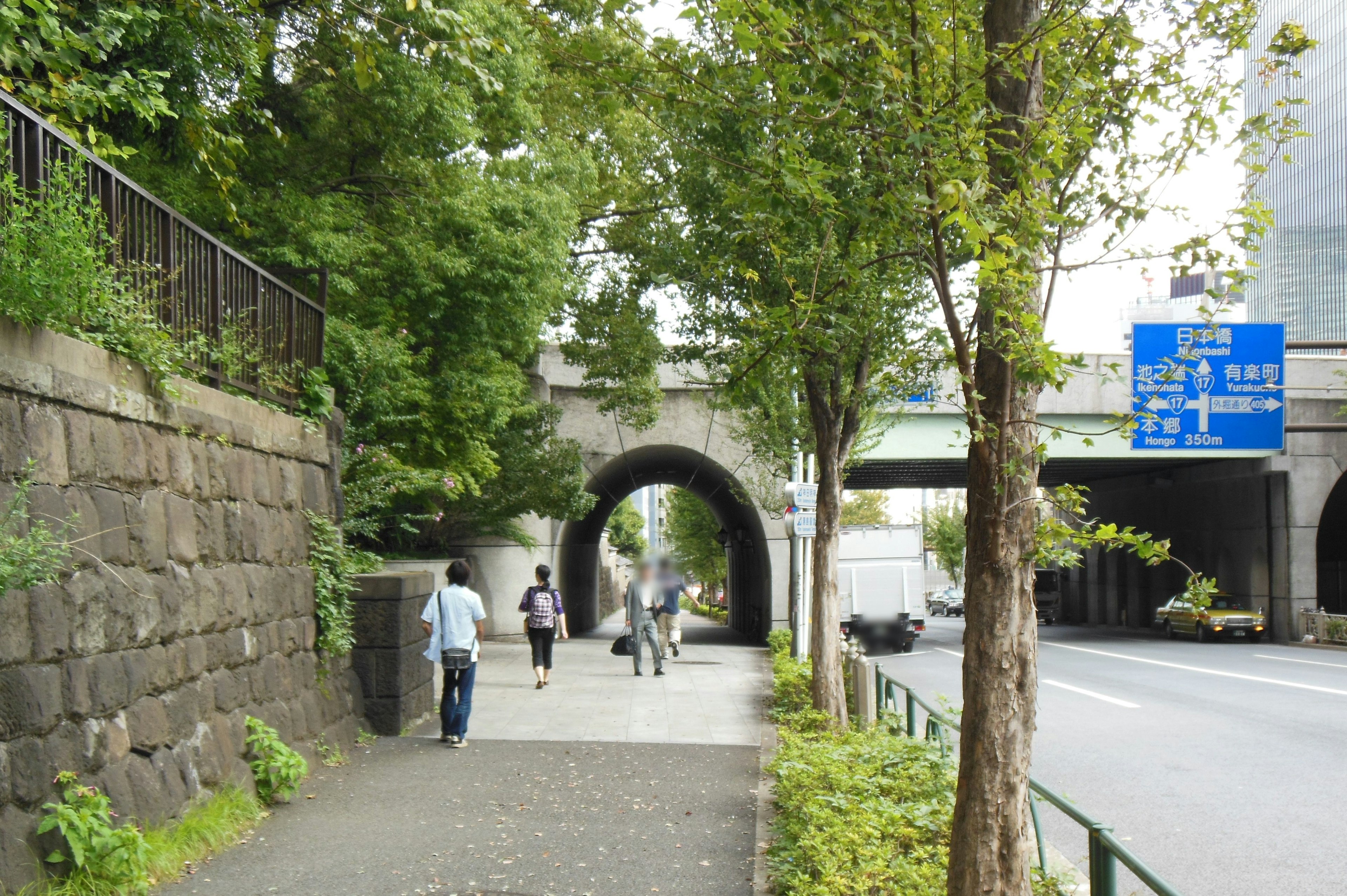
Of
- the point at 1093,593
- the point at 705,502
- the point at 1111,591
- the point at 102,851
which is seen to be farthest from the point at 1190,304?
the point at 102,851

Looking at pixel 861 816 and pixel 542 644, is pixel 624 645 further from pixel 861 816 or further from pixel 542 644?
pixel 861 816

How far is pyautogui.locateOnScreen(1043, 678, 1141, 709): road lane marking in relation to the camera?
1459cm

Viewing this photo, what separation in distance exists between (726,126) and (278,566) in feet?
17.6

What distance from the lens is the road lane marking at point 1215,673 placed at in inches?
627

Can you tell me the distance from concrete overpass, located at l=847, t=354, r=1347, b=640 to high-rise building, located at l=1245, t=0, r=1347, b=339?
163 inches

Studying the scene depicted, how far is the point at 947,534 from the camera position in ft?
240

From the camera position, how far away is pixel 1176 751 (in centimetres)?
1088

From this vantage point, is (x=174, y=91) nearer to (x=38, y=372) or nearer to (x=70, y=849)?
(x=38, y=372)

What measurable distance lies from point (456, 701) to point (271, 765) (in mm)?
2763

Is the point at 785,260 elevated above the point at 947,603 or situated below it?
above

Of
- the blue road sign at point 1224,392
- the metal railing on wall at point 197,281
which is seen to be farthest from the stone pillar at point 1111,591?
the metal railing on wall at point 197,281

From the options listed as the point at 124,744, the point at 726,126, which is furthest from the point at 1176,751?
the point at 124,744

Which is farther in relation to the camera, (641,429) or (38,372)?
(641,429)

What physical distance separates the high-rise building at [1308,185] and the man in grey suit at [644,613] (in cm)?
921
